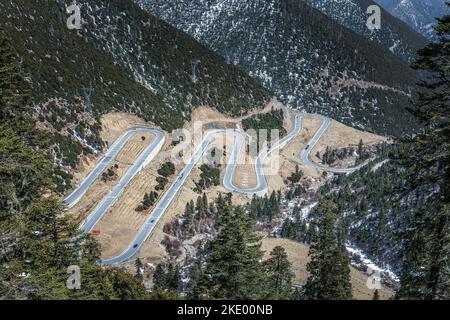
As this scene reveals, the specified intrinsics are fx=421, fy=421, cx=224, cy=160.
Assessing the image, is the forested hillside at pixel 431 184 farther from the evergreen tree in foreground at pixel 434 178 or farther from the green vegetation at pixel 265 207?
the green vegetation at pixel 265 207

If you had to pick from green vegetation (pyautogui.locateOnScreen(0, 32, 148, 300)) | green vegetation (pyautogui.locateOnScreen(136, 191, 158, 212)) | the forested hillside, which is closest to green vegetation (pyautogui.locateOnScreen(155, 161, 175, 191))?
green vegetation (pyautogui.locateOnScreen(136, 191, 158, 212))

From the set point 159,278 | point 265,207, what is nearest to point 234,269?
point 159,278

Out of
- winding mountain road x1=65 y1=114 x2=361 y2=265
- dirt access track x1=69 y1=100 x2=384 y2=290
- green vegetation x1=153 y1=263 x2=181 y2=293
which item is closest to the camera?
green vegetation x1=153 y1=263 x2=181 y2=293

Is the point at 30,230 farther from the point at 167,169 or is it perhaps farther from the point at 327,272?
the point at 167,169

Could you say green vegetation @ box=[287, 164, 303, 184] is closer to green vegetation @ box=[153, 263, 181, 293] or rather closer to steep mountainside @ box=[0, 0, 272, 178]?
steep mountainside @ box=[0, 0, 272, 178]
